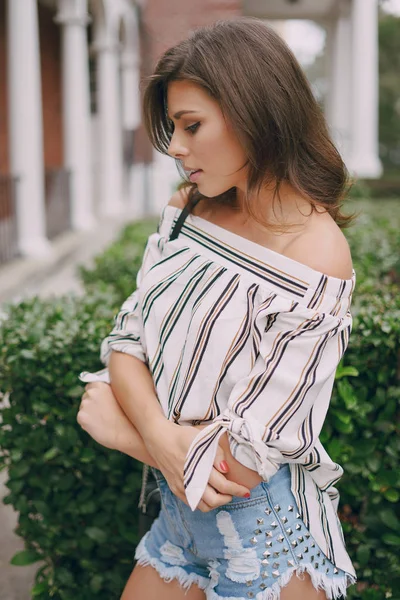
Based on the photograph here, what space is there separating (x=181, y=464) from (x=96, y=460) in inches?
40.9

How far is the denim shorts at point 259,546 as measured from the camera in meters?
1.52

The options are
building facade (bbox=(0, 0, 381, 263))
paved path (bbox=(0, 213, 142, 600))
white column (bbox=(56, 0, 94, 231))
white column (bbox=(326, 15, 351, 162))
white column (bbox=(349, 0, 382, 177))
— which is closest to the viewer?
paved path (bbox=(0, 213, 142, 600))

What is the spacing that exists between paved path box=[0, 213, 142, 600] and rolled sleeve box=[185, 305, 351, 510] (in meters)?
1.85

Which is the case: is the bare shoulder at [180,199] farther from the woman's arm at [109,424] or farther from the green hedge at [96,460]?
the green hedge at [96,460]

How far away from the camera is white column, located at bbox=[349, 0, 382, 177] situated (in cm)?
1800

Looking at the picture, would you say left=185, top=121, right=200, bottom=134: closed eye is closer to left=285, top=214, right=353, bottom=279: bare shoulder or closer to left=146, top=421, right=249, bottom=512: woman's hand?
left=285, top=214, right=353, bottom=279: bare shoulder

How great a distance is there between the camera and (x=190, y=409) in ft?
5.10

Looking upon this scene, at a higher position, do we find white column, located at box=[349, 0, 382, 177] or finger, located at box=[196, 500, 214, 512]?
finger, located at box=[196, 500, 214, 512]

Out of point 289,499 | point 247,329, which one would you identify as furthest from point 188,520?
point 247,329

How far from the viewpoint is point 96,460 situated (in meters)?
2.45

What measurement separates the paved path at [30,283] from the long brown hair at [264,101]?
1.81 meters

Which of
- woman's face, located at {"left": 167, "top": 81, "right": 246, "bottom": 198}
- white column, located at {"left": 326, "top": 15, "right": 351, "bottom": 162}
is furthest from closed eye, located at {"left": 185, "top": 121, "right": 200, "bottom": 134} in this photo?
white column, located at {"left": 326, "top": 15, "right": 351, "bottom": 162}

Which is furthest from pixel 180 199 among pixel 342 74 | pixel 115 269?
pixel 342 74

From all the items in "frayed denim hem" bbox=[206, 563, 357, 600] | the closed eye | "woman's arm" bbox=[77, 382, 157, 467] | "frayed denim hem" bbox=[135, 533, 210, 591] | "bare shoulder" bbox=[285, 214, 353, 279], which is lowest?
"frayed denim hem" bbox=[135, 533, 210, 591]
